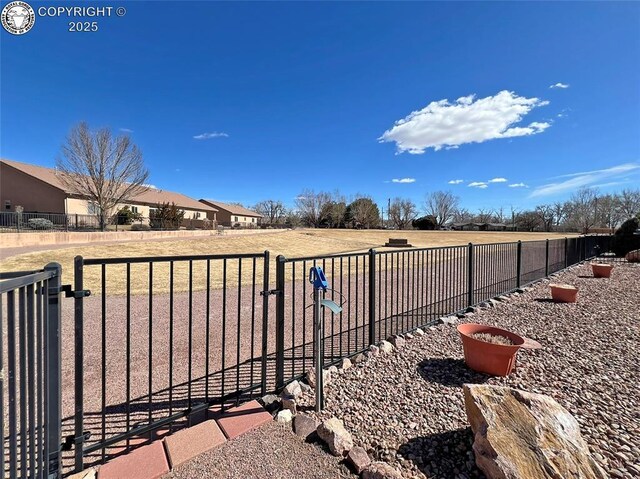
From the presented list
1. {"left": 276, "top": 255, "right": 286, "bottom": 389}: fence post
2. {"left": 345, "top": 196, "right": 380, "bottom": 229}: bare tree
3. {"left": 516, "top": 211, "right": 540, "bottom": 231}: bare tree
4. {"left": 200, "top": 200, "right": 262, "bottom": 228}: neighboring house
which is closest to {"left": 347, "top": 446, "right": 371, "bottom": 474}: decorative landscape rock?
{"left": 276, "top": 255, "right": 286, "bottom": 389}: fence post

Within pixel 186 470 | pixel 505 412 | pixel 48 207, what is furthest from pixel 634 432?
pixel 48 207

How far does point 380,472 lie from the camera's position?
1834 mm

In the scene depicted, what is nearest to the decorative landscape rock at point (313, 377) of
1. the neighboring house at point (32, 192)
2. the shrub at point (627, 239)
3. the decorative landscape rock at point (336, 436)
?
the decorative landscape rock at point (336, 436)

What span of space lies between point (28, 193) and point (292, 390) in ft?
114

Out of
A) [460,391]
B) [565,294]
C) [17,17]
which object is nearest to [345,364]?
[460,391]

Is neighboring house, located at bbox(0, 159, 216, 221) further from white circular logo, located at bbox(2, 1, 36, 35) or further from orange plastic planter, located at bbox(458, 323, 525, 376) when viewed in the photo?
orange plastic planter, located at bbox(458, 323, 525, 376)

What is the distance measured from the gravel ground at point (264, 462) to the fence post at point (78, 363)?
594mm

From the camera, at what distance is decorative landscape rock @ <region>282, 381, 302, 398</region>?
8.82 ft

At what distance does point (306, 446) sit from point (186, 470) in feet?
2.61

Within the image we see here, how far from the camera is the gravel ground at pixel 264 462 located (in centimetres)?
189

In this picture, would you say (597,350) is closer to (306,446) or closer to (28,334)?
(306,446)

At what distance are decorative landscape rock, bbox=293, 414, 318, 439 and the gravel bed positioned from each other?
0.20 m

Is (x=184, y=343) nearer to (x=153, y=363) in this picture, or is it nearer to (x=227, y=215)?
(x=153, y=363)

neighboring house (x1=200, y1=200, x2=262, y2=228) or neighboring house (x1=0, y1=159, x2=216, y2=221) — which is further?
neighboring house (x1=200, y1=200, x2=262, y2=228)
